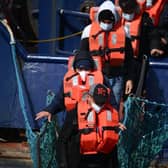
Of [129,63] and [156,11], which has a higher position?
[156,11]

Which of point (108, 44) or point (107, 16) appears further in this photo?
point (108, 44)

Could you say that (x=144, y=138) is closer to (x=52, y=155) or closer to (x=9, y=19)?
(x=52, y=155)

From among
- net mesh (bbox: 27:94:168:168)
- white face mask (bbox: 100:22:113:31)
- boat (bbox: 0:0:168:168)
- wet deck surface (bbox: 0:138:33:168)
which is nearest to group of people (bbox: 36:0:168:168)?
white face mask (bbox: 100:22:113:31)

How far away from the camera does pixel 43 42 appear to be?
8.55 metres

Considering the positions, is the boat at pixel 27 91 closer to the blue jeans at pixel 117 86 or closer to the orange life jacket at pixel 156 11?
the blue jeans at pixel 117 86

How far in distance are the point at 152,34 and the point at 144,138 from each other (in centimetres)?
114

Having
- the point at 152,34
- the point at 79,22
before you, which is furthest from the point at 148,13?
the point at 79,22

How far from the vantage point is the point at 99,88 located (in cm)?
582

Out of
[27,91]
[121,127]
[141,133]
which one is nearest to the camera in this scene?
[121,127]

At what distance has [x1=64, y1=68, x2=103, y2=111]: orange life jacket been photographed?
19.7 ft

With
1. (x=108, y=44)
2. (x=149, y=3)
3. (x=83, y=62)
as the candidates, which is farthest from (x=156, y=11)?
(x=83, y=62)

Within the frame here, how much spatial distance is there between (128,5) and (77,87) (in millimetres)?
1504

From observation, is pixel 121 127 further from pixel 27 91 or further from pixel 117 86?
pixel 27 91

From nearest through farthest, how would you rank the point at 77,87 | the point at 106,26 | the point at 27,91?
the point at 77,87 → the point at 106,26 → the point at 27,91
